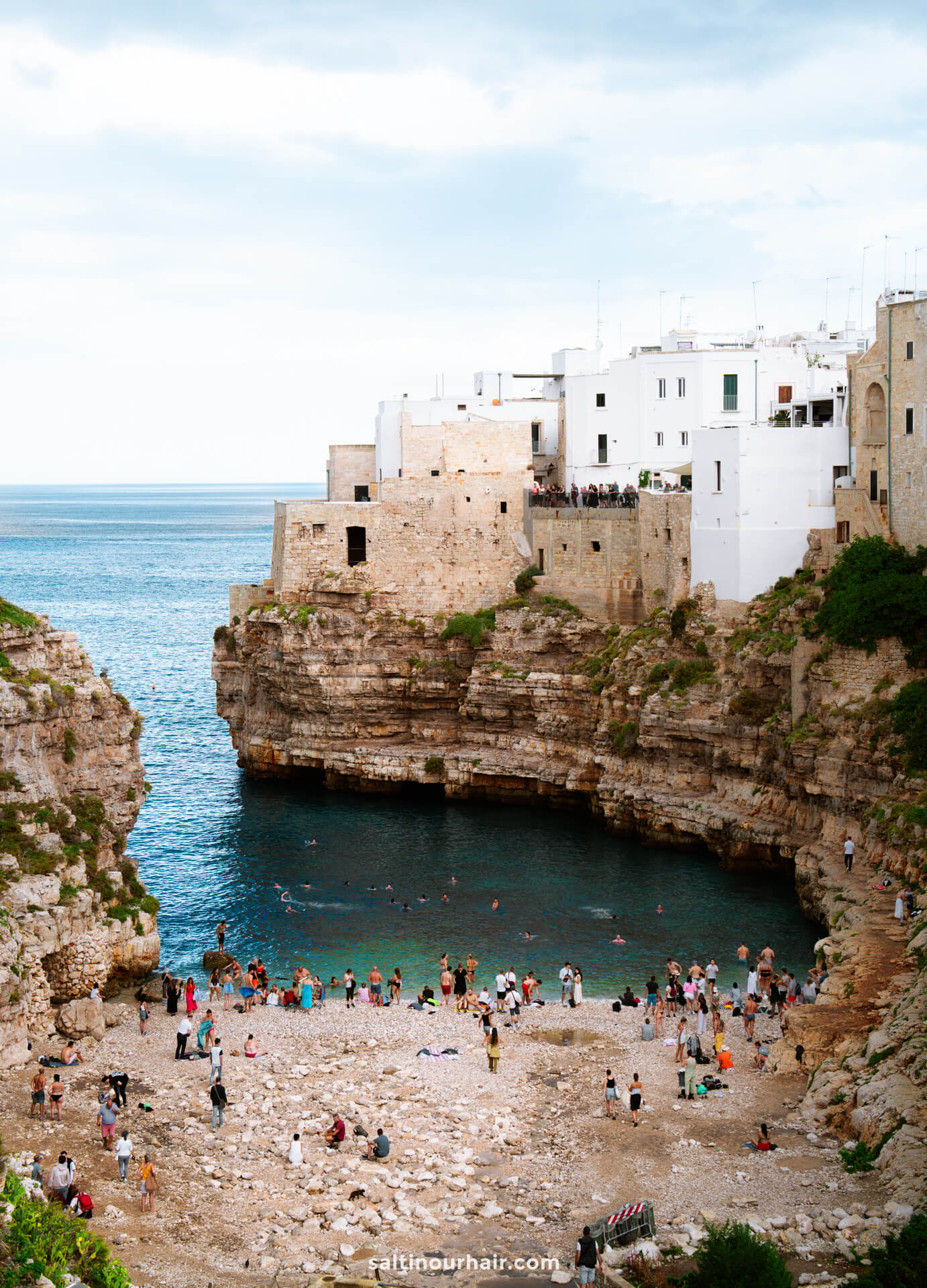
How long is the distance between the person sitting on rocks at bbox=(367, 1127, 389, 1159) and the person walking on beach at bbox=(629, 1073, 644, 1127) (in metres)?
5.02

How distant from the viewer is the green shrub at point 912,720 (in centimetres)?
4122

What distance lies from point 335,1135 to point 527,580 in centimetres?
3396

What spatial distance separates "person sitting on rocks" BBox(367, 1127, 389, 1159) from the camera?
28047 millimetres

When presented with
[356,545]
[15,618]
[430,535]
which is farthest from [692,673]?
[15,618]

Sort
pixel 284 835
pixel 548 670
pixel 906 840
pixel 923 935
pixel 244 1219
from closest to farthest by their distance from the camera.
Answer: pixel 244 1219 → pixel 923 935 → pixel 906 840 → pixel 284 835 → pixel 548 670

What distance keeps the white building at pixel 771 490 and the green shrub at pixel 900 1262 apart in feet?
103

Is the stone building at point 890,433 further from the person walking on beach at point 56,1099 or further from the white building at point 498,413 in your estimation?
the person walking on beach at point 56,1099

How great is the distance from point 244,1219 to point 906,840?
21898mm

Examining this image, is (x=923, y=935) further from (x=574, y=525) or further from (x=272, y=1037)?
(x=574, y=525)

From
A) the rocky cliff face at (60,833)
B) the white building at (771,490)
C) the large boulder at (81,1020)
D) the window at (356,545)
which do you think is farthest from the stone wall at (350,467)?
the large boulder at (81,1020)

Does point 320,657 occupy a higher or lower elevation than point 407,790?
higher

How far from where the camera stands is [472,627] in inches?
2347

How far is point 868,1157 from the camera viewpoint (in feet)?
85.4

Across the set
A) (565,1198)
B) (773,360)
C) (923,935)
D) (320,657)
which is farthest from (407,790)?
(565,1198)
